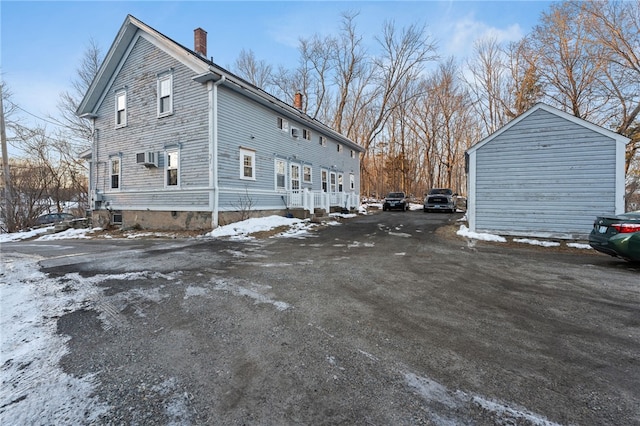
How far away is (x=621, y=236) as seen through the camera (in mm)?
5461

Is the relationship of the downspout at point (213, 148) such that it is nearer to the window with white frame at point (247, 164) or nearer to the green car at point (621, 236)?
the window with white frame at point (247, 164)

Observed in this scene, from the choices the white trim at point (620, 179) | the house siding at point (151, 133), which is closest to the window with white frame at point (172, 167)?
the house siding at point (151, 133)

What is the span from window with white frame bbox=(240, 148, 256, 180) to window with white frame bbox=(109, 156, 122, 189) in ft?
22.3

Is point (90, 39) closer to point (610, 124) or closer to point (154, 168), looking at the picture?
point (154, 168)

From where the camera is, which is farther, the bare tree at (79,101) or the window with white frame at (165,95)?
the bare tree at (79,101)

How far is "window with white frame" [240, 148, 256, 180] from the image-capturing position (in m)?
12.3

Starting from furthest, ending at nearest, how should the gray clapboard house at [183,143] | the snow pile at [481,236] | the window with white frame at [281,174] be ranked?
the window with white frame at [281,174] → the gray clapboard house at [183,143] → the snow pile at [481,236]

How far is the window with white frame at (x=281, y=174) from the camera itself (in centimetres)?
1441

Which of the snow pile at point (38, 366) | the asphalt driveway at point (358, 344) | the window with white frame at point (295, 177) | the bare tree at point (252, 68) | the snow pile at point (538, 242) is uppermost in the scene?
the bare tree at point (252, 68)

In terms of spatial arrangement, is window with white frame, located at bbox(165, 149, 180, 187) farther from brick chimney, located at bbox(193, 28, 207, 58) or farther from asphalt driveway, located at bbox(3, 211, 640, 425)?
asphalt driveway, located at bbox(3, 211, 640, 425)

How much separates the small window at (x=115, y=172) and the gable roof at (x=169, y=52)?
310cm

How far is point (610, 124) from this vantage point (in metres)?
17.9

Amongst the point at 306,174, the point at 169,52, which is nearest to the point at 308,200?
the point at 306,174

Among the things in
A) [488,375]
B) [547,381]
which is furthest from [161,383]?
[547,381]
